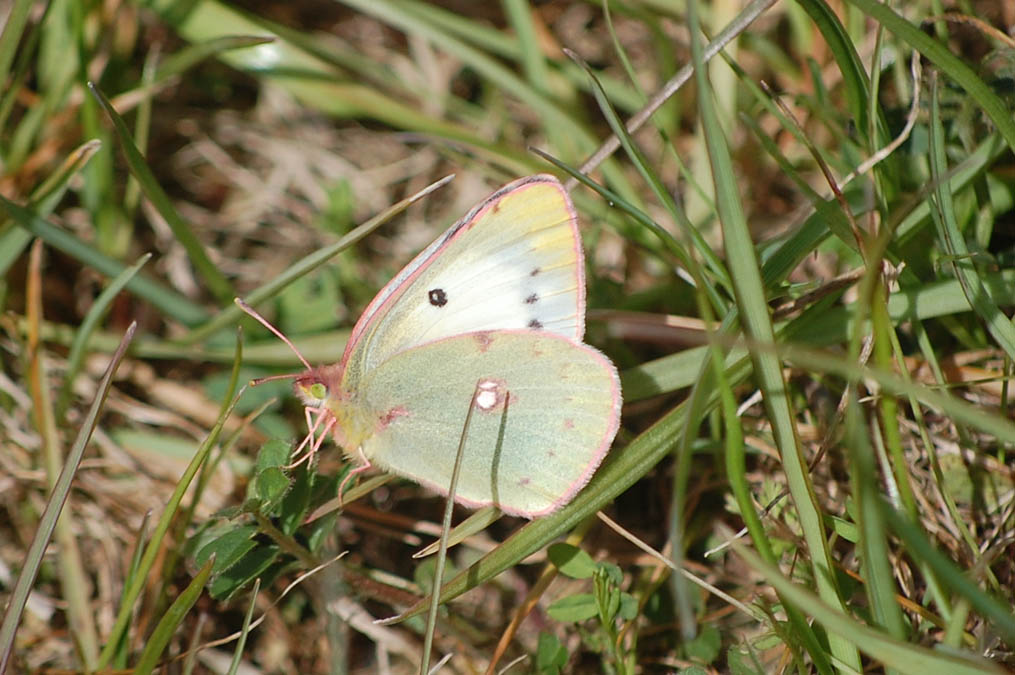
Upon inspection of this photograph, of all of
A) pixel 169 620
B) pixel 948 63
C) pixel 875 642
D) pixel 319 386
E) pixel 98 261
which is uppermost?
pixel 948 63

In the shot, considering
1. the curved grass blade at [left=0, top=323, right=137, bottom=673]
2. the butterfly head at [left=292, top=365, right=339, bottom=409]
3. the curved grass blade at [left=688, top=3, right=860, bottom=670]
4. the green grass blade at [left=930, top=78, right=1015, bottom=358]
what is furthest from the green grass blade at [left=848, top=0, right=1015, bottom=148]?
the curved grass blade at [left=0, top=323, right=137, bottom=673]

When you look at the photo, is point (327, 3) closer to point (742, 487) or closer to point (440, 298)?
point (440, 298)

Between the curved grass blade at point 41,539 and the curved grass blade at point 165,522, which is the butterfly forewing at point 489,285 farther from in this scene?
the curved grass blade at point 41,539

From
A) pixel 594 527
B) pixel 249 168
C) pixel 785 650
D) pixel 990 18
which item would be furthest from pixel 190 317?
pixel 990 18

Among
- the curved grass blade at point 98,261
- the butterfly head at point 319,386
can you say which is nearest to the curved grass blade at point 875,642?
the butterfly head at point 319,386

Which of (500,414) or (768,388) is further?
(500,414)

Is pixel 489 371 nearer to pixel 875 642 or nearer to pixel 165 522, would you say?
pixel 165 522

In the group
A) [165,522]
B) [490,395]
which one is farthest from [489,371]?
[165,522]

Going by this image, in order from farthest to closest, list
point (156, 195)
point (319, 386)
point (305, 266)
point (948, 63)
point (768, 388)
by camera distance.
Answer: point (156, 195), point (305, 266), point (319, 386), point (948, 63), point (768, 388)
